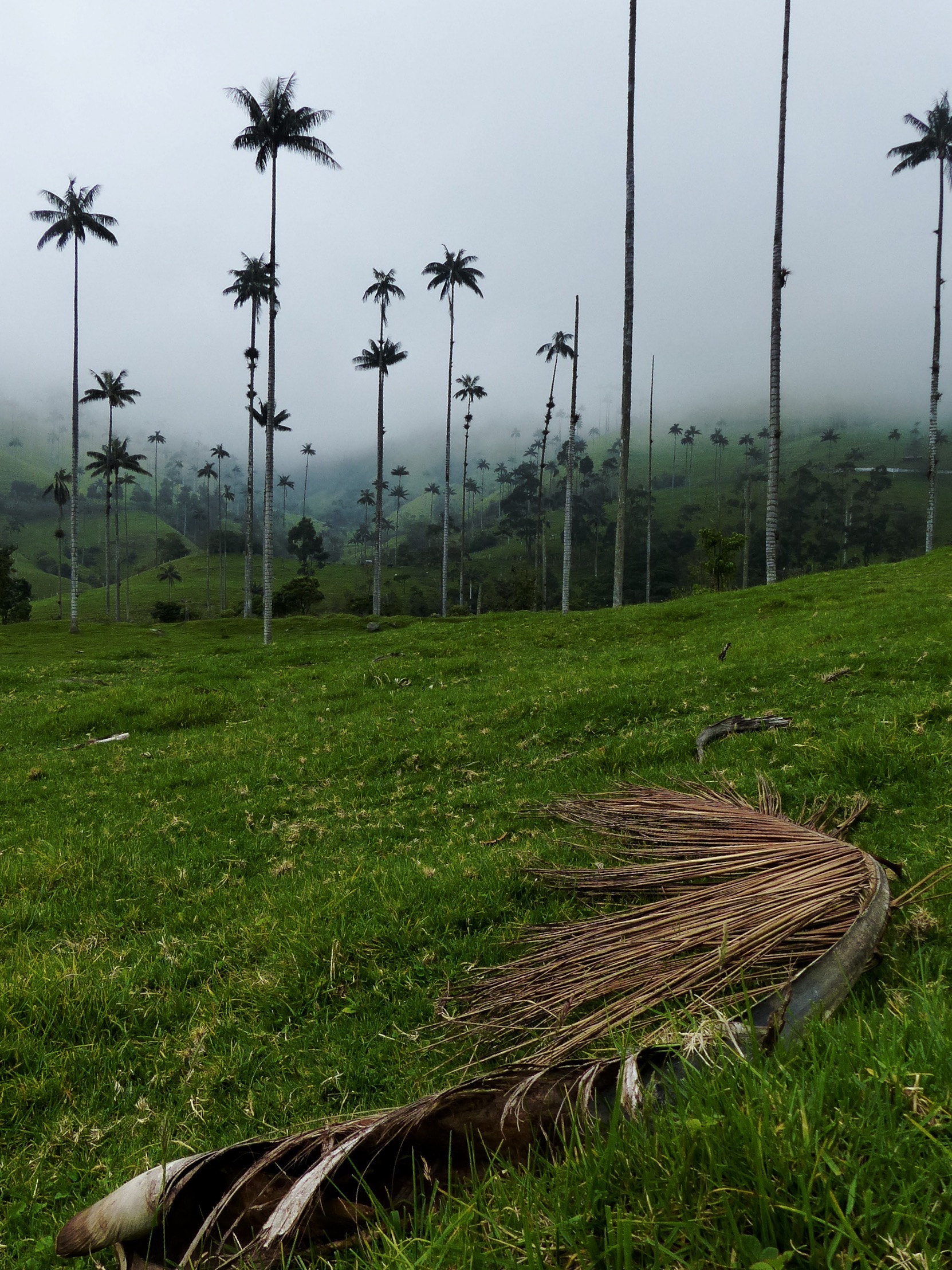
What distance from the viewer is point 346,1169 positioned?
1.71 metres

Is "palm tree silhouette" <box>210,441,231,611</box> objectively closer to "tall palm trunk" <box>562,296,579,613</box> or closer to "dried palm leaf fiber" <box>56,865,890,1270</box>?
"tall palm trunk" <box>562,296,579,613</box>

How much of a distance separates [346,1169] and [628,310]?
42.2 metres

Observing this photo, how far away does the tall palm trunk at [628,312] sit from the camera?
118 ft

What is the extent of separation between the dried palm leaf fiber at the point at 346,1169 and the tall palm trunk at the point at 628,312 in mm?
34355

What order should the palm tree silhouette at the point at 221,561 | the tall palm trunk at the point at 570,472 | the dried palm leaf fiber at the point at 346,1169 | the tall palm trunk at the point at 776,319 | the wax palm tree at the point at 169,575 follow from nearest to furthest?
the dried palm leaf fiber at the point at 346,1169
the tall palm trunk at the point at 776,319
the tall palm trunk at the point at 570,472
the palm tree silhouette at the point at 221,561
the wax palm tree at the point at 169,575

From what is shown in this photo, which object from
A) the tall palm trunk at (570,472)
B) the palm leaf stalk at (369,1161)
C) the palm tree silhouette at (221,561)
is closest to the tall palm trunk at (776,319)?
the tall palm trunk at (570,472)

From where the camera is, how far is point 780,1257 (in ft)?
3.50

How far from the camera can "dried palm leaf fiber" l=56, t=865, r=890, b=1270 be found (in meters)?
1.61

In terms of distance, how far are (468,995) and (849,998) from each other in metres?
1.80

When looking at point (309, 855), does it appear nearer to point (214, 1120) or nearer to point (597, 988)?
point (214, 1120)

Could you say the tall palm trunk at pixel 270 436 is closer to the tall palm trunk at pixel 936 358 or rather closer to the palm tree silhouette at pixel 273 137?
the palm tree silhouette at pixel 273 137

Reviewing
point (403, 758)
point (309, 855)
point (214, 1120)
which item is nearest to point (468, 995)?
point (214, 1120)

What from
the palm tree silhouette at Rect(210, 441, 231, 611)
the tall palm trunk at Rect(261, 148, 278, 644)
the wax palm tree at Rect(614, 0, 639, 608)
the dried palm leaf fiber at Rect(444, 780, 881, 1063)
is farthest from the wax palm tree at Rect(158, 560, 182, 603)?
the dried palm leaf fiber at Rect(444, 780, 881, 1063)

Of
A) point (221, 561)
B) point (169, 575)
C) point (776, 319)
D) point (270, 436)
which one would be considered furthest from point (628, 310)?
point (169, 575)
